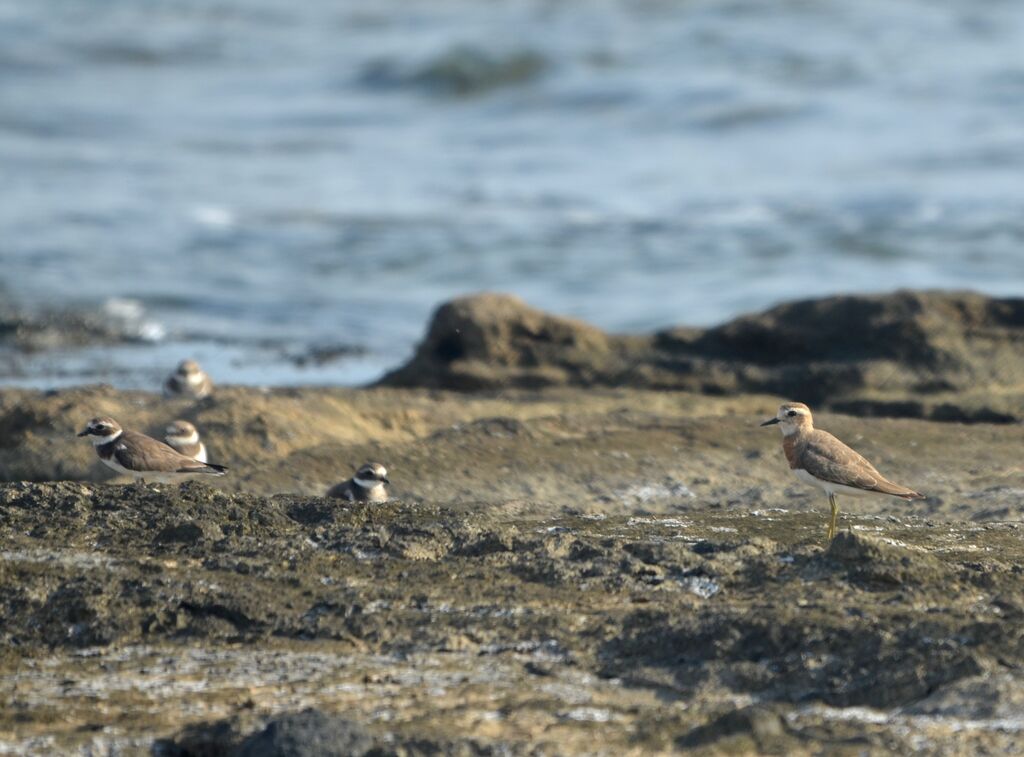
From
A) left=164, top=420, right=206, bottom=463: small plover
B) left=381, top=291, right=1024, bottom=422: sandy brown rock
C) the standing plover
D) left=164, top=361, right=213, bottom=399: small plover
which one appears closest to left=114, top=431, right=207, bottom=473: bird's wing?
left=164, top=420, right=206, bottom=463: small plover

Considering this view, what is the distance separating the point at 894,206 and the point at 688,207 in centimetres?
280

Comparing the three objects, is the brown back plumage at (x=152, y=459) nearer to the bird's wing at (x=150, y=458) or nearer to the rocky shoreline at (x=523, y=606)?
the bird's wing at (x=150, y=458)

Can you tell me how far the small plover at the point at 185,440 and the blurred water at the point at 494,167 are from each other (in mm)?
5584

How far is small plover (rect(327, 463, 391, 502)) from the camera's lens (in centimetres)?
729

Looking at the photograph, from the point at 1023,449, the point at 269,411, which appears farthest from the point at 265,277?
the point at 1023,449

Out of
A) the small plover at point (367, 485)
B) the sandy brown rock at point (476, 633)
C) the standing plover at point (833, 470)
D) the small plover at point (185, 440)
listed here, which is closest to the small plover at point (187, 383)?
the small plover at point (185, 440)

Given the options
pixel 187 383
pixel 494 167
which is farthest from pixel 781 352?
pixel 494 167

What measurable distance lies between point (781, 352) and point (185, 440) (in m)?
5.35

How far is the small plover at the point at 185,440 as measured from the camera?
8094mm

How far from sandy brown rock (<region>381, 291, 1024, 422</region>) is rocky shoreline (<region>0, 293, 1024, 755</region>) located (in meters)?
2.71

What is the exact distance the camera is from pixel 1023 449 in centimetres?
855

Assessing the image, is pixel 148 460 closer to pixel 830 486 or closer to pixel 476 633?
pixel 476 633

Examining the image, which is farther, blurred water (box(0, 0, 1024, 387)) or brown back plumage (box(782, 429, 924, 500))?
blurred water (box(0, 0, 1024, 387))

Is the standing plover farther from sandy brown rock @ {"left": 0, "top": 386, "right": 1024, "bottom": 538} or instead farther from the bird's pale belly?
sandy brown rock @ {"left": 0, "top": 386, "right": 1024, "bottom": 538}
